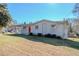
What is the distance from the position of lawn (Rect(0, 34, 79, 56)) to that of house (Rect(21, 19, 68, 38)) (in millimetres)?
184

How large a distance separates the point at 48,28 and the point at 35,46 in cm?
64

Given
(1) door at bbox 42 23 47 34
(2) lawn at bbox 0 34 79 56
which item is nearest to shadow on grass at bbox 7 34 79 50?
(2) lawn at bbox 0 34 79 56

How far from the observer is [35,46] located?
7.23 metres

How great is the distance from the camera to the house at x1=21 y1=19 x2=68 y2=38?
7.42 m

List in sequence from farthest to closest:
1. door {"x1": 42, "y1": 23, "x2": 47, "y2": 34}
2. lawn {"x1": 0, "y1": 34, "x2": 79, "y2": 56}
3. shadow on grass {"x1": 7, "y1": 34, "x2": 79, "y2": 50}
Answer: door {"x1": 42, "y1": 23, "x2": 47, "y2": 34} → shadow on grass {"x1": 7, "y1": 34, "x2": 79, "y2": 50} → lawn {"x1": 0, "y1": 34, "x2": 79, "y2": 56}

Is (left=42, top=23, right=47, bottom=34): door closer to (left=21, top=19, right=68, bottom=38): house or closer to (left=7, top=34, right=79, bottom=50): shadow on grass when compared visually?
(left=21, top=19, right=68, bottom=38): house

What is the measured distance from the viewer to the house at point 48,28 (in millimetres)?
7424

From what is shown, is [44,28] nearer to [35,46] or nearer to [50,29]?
[50,29]

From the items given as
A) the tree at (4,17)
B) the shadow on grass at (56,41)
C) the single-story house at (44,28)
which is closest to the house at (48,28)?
the single-story house at (44,28)

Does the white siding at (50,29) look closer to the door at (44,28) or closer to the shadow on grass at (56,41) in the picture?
the door at (44,28)

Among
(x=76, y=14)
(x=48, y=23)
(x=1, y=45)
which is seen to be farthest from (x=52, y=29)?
(x=1, y=45)

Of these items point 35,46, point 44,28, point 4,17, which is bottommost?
point 35,46

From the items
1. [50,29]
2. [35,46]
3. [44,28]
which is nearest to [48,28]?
[50,29]

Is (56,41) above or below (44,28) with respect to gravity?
below
